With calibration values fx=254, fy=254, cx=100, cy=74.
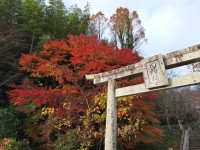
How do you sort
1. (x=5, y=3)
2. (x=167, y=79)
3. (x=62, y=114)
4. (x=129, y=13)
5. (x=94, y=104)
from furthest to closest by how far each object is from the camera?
(x=129, y=13)
(x=5, y=3)
(x=62, y=114)
(x=94, y=104)
(x=167, y=79)

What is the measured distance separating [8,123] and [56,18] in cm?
820

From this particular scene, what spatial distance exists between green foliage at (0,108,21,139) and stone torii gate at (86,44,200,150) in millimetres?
7122

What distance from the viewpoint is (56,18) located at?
57.2ft

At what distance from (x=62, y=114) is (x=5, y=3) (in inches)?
406

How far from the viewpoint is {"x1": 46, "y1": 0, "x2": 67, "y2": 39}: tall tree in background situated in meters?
17.2

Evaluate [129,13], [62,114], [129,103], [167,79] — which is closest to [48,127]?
[62,114]

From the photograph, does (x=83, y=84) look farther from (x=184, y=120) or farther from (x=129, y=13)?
(x=184, y=120)

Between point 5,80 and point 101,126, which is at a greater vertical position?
point 5,80

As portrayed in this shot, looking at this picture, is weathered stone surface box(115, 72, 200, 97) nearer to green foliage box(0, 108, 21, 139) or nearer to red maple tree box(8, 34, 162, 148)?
red maple tree box(8, 34, 162, 148)

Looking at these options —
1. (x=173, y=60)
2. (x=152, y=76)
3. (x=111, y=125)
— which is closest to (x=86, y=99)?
(x=111, y=125)

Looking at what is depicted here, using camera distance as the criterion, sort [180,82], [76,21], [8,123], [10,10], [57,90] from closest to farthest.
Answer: [180,82]
[57,90]
[8,123]
[10,10]
[76,21]

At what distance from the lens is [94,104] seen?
914cm

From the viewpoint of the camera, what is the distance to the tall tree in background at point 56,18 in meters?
17.2

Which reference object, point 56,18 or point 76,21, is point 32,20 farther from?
point 76,21
